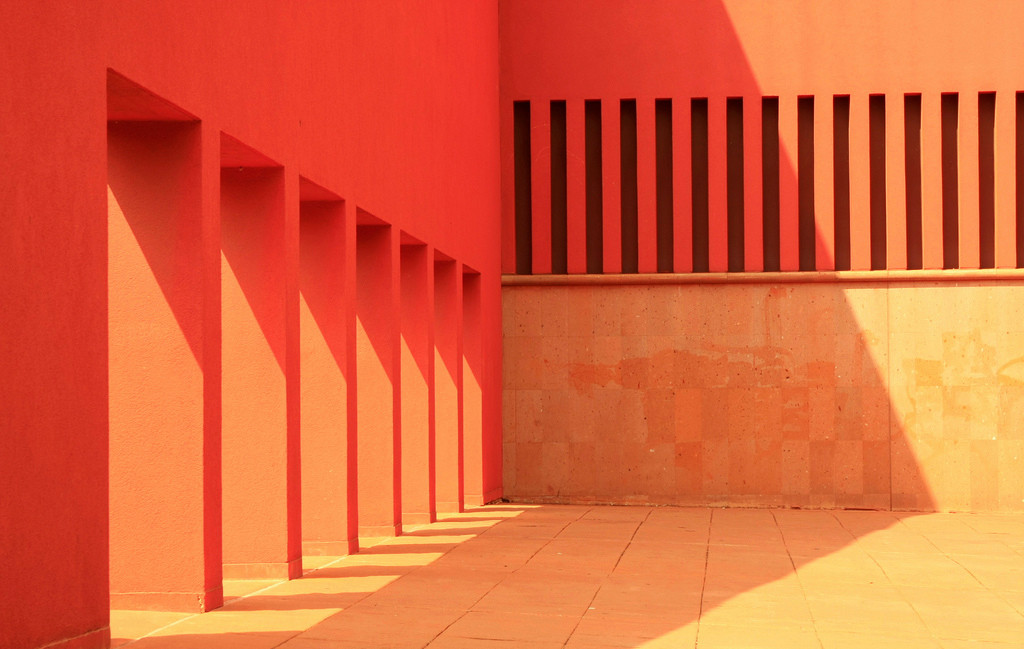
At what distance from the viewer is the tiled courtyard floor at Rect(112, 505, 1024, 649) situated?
7871 mm

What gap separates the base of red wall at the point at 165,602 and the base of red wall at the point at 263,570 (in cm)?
154

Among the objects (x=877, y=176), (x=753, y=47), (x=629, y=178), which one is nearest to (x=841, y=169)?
(x=877, y=176)

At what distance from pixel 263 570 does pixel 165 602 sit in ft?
5.59

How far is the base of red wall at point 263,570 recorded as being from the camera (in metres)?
9.95

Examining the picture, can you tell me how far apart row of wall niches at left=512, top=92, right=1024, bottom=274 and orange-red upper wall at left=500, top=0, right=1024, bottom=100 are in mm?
262

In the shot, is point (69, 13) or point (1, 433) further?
point (69, 13)

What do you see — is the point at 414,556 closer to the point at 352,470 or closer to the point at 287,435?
the point at 352,470

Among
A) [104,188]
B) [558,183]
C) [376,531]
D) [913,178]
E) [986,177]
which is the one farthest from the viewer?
[558,183]

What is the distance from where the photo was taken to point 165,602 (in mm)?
8305

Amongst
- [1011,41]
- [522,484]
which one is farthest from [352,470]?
[1011,41]

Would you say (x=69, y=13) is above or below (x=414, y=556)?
above

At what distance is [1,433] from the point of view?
585 centimetres

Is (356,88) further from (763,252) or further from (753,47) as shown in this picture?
(753,47)

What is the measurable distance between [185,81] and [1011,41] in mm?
14704
